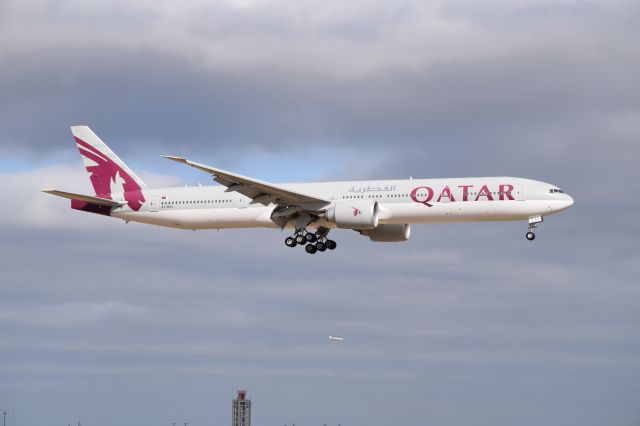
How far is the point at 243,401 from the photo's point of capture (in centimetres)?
17650

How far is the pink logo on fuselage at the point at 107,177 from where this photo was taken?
76312 millimetres

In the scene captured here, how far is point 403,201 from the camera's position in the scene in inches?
2724

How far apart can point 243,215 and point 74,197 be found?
37.4 feet

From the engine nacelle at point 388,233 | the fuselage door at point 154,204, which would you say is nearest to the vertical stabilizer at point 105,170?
the fuselage door at point 154,204

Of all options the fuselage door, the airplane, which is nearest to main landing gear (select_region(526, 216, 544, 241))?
the airplane

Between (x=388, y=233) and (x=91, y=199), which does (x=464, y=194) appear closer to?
(x=388, y=233)

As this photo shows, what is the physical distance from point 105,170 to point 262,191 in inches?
606

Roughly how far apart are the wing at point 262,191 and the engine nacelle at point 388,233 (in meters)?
7.90

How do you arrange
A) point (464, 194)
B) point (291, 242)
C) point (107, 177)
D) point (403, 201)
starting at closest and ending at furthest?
1. point (464, 194)
2. point (403, 201)
3. point (291, 242)
4. point (107, 177)

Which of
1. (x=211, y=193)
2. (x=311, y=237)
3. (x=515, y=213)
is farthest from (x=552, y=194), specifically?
(x=211, y=193)

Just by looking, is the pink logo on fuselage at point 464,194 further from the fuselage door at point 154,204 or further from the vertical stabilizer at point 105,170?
the vertical stabilizer at point 105,170

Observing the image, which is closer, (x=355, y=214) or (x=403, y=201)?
(x=355, y=214)

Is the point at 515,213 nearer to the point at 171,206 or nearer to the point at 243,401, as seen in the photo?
the point at 171,206

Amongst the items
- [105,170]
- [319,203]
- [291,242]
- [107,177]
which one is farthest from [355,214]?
[105,170]
